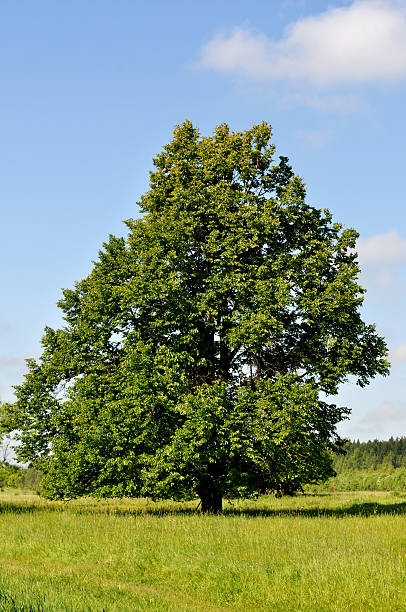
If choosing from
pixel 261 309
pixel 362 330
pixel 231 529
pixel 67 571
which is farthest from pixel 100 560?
pixel 362 330

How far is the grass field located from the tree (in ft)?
10.4

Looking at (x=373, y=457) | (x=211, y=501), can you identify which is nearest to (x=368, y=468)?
(x=373, y=457)

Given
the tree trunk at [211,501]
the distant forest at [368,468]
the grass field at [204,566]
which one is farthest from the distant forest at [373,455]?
the grass field at [204,566]

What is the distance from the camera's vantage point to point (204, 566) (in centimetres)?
1213

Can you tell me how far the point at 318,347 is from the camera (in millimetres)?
22703

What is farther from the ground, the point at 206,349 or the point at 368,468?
the point at 206,349

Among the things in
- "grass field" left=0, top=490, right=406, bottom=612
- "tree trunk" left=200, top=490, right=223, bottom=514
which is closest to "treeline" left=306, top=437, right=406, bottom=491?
"tree trunk" left=200, top=490, right=223, bottom=514

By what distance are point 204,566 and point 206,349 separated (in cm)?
1122

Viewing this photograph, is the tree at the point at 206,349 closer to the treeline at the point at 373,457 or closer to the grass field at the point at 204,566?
the grass field at the point at 204,566

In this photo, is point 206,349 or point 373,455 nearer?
point 206,349

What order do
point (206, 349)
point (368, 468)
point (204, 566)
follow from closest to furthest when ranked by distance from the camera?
point (204, 566) < point (206, 349) < point (368, 468)

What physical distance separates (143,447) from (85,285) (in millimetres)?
8292

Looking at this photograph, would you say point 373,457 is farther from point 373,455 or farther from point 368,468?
point 368,468

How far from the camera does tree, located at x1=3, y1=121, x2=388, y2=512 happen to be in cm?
2012
